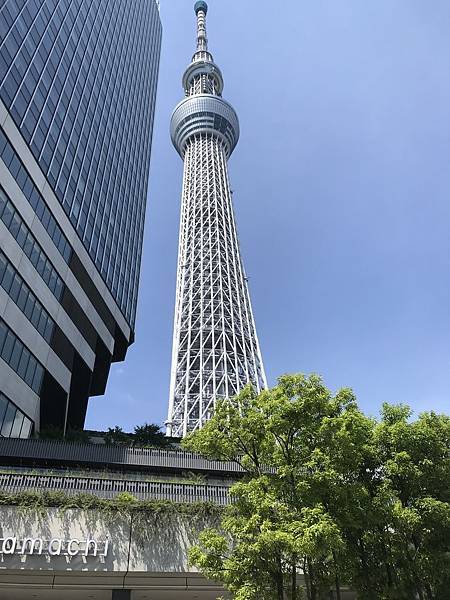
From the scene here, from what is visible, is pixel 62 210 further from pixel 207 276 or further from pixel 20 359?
pixel 207 276

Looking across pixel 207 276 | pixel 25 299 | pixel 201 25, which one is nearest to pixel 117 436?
pixel 25 299

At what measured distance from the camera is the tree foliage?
14.3 m

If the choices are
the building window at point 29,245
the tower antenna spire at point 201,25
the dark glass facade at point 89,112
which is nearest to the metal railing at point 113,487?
the building window at point 29,245

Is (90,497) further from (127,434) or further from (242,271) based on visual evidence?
(242,271)

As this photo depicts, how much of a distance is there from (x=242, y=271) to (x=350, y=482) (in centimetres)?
7199

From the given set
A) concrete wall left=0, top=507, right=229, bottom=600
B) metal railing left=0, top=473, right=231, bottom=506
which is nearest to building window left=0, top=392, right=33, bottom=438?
metal railing left=0, top=473, right=231, bottom=506

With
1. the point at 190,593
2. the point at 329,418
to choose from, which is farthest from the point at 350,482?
the point at 190,593

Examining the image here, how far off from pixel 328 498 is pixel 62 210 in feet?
112

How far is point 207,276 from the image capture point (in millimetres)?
85062

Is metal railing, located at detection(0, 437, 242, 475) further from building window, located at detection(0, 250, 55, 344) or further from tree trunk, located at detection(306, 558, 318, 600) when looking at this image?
tree trunk, located at detection(306, 558, 318, 600)

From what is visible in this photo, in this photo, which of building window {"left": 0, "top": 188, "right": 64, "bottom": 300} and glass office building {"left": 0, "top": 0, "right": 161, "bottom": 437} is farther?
glass office building {"left": 0, "top": 0, "right": 161, "bottom": 437}

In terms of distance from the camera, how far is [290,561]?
14.1 meters

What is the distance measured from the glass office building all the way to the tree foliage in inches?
843

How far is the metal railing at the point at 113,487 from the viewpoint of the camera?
1871 cm
